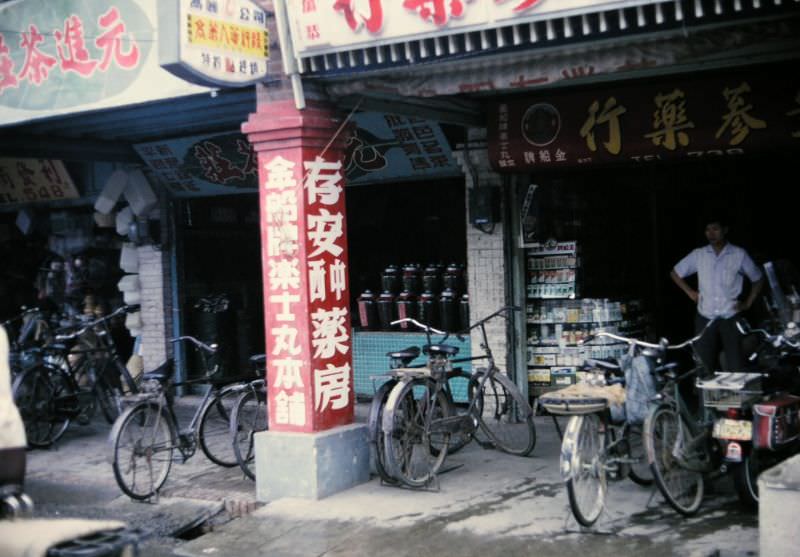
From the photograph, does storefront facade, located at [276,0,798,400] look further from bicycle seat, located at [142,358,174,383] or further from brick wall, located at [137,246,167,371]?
brick wall, located at [137,246,167,371]

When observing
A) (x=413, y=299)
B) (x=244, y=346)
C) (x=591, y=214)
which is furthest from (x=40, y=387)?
(x=591, y=214)

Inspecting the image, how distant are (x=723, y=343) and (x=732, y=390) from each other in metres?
2.92

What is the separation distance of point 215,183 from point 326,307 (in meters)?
5.51

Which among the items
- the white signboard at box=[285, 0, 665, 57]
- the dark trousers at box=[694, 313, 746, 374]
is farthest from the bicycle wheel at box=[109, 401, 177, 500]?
the dark trousers at box=[694, 313, 746, 374]

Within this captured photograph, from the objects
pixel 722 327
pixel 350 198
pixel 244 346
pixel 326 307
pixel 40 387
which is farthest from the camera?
pixel 244 346

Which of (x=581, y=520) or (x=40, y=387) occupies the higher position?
(x=40, y=387)

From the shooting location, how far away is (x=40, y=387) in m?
10.6

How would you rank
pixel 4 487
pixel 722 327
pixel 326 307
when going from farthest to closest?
pixel 722 327 → pixel 326 307 → pixel 4 487

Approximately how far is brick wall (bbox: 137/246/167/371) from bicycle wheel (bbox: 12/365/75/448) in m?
2.45

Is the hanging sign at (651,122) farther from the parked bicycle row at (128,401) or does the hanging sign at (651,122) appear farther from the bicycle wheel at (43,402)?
the bicycle wheel at (43,402)

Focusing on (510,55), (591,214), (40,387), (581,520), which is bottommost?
(581,520)

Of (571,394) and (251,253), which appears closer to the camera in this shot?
(571,394)

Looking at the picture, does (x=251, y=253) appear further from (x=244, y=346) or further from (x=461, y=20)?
(x=461, y=20)

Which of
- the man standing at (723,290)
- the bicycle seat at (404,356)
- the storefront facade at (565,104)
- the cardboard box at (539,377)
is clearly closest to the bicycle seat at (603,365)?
the bicycle seat at (404,356)
